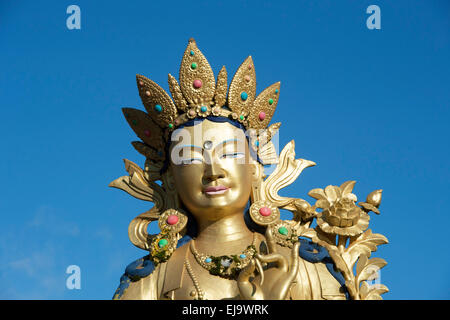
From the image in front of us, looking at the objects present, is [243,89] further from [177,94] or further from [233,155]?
[233,155]

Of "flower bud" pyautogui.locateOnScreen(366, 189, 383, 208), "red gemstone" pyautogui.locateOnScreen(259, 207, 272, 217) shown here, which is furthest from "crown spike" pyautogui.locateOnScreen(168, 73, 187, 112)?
"flower bud" pyautogui.locateOnScreen(366, 189, 383, 208)

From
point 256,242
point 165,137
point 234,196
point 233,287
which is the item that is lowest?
point 233,287

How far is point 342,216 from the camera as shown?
7.41 m

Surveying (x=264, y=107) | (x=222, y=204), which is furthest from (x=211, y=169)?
(x=264, y=107)

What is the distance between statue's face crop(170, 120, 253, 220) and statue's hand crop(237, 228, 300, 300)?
1.26 meters

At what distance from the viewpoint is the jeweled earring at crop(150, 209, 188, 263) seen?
731 cm

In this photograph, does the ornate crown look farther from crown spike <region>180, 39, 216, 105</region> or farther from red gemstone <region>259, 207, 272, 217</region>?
red gemstone <region>259, 207, 272, 217</region>

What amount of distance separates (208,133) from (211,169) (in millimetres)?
529

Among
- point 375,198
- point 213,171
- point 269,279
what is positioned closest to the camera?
point 269,279

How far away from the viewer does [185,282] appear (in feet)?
22.9
